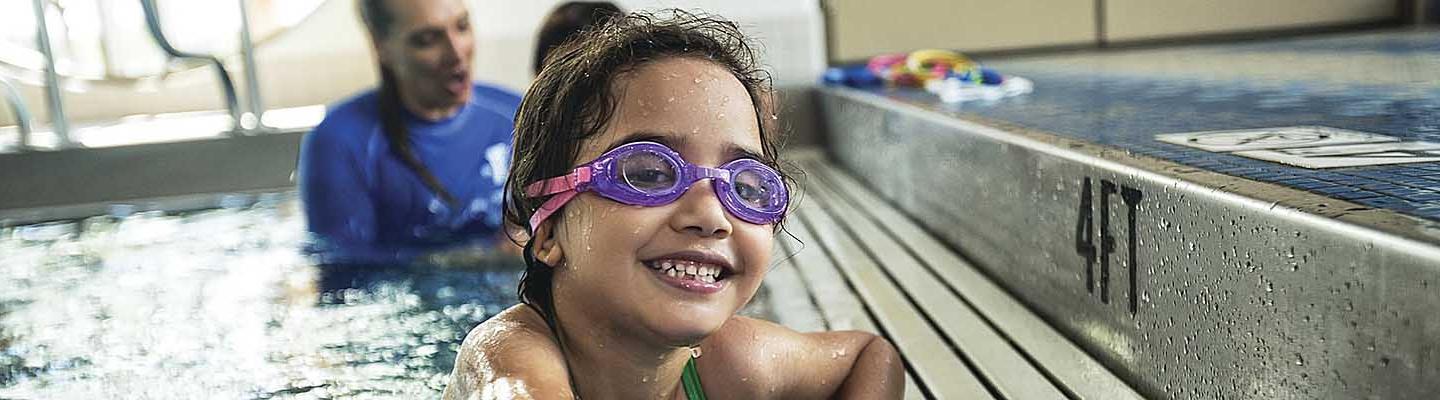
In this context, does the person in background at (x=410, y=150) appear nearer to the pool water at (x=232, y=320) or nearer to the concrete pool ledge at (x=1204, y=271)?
the pool water at (x=232, y=320)

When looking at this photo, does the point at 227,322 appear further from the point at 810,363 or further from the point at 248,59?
the point at 248,59

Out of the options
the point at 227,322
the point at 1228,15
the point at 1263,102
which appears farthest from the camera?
the point at 1228,15

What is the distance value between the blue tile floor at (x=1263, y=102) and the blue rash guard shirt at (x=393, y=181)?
1141 mm

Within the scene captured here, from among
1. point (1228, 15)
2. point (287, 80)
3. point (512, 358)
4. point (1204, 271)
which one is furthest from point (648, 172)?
point (287, 80)

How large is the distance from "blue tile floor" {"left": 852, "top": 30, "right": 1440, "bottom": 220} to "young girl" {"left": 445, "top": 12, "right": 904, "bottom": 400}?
→ 534 mm

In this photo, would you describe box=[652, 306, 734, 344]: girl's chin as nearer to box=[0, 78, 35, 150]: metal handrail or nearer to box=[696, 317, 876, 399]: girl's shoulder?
box=[696, 317, 876, 399]: girl's shoulder

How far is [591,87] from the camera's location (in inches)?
47.2

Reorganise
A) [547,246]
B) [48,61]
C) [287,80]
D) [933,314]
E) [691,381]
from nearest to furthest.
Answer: [547,246], [691,381], [933,314], [48,61], [287,80]

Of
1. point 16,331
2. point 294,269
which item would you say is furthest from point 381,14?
point 16,331

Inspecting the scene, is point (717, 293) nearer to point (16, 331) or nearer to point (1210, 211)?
point (1210, 211)

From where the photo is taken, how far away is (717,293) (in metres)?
1.16

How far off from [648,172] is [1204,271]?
570 mm

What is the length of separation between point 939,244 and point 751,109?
1492 millimetres

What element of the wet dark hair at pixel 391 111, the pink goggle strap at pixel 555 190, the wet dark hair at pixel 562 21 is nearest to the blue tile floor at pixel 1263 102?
the pink goggle strap at pixel 555 190
